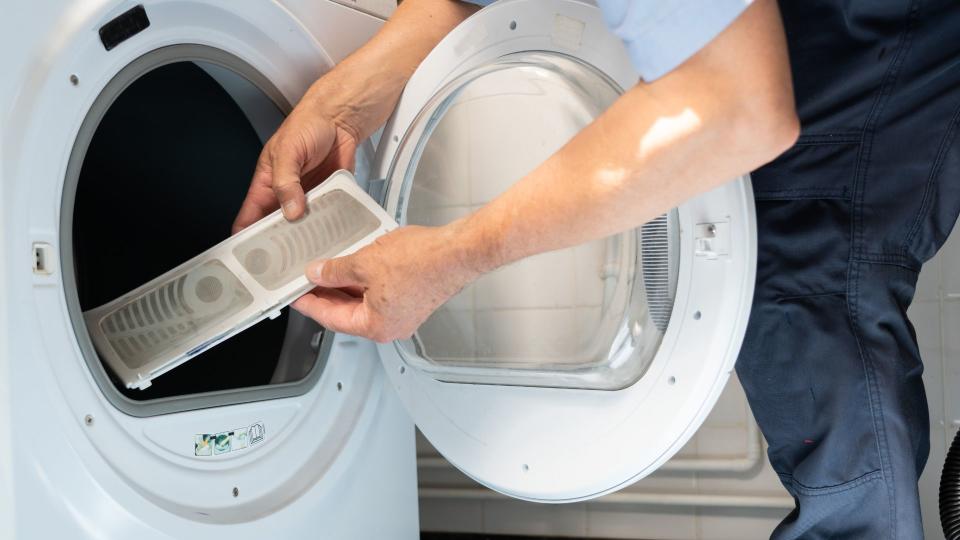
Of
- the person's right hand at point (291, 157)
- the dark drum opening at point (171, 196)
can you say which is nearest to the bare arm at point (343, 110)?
the person's right hand at point (291, 157)

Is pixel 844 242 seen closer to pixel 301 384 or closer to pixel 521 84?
pixel 521 84

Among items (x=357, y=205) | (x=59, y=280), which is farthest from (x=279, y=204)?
(x=59, y=280)

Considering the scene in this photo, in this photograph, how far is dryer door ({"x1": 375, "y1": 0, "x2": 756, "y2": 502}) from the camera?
2.75 ft

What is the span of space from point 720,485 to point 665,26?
3.95 ft

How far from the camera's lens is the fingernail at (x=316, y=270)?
3.03 ft

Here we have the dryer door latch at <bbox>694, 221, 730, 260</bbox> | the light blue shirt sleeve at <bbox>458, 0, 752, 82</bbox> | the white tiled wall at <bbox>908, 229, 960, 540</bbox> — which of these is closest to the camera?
the light blue shirt sleeve at <bbox>458, 0, 752, 82</bbox>

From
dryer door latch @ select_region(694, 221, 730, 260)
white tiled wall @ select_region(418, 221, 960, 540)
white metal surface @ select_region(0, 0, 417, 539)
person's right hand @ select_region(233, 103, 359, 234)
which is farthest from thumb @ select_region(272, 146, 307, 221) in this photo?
white tiled wall @ select_region(418, 221, 960, 540)

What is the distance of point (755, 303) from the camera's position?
0.98 metres

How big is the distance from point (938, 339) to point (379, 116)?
3.21 feet

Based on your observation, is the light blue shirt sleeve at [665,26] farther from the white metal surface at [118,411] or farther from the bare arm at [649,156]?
the white metal surface at [118,411]

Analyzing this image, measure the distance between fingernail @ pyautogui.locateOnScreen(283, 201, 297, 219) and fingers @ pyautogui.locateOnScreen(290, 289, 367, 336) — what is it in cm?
9

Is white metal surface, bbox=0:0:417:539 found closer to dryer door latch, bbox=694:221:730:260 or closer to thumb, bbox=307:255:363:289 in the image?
thumb, bbox=307:255:363:289

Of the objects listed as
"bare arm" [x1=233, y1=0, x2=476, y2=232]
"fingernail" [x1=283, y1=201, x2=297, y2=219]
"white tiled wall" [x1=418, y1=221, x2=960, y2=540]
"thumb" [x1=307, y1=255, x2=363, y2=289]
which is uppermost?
"bare arm" [x1=233, y1=0, x2=476, y2=232]

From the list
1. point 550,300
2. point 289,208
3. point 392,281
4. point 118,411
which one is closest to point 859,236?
point 550,300
